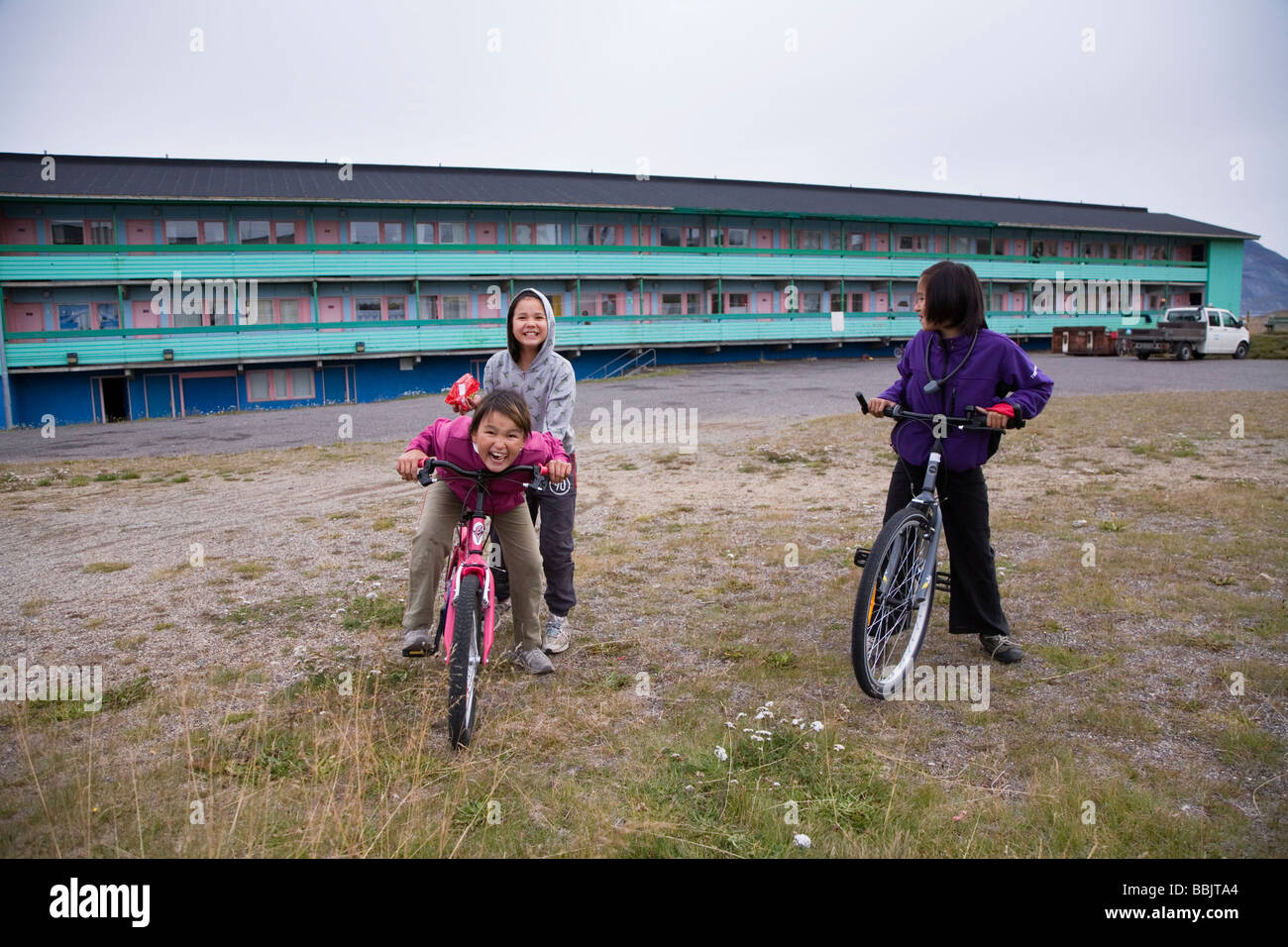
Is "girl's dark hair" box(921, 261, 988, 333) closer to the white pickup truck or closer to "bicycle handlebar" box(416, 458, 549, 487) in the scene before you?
"bicycle handlebar" box(416, 458, 549, 487)

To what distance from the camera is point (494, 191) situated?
40.2 m

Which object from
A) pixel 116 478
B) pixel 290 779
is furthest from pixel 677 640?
pixel 116 478

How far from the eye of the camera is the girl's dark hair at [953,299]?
4488mm

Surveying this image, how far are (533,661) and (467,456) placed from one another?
122cm

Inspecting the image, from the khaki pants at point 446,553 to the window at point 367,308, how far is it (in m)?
35.3

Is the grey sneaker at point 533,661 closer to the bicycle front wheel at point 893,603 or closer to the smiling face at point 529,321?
the bicycle front wheel at point 893,603

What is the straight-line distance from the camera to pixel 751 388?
26891 mm

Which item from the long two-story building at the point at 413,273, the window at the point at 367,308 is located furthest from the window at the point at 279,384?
the window at the point at 367,308

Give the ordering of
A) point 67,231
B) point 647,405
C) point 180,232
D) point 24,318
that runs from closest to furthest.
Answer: point 647,405, point 24,318, point 67,231, point 180,232

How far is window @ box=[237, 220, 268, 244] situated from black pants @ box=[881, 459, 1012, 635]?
121 feet

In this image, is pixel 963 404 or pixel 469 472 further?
pixel 963 404

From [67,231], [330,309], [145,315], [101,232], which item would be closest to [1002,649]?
[330,309]

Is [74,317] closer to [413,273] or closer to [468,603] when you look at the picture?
[413,273]
